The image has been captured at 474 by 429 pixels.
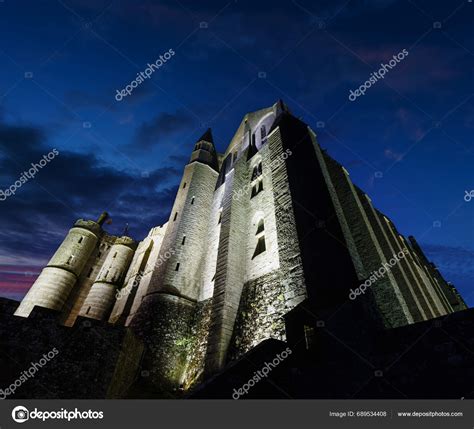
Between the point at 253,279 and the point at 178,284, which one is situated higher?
the point at 178,284

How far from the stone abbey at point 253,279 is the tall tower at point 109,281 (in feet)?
0.48

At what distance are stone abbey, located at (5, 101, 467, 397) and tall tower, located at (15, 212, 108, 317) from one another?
12 centimetres

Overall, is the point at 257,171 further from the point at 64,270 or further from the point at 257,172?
the point at 64,270

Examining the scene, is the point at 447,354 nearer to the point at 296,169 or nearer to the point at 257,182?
the point at 296,169

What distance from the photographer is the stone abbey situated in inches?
247

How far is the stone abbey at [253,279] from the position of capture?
20.6ft

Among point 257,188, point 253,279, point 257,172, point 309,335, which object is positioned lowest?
point 309,335

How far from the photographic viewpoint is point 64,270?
69.1ft

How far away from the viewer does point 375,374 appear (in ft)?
12.3

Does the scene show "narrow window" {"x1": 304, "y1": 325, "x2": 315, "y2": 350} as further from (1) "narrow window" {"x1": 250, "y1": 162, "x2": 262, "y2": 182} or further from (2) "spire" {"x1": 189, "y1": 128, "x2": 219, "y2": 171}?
(2) "spire" {"x1": 189, "y1": 128, "x2": 219, "y2": 171}

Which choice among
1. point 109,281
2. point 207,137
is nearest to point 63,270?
point 109,281

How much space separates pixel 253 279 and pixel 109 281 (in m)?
16.4

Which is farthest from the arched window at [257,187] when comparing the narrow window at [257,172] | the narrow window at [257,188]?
the narrow window at [257,172]

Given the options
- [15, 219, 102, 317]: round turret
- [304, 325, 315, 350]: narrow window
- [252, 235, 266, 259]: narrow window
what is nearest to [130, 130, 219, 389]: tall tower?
[252, 235, 266, 259]: narrow window
